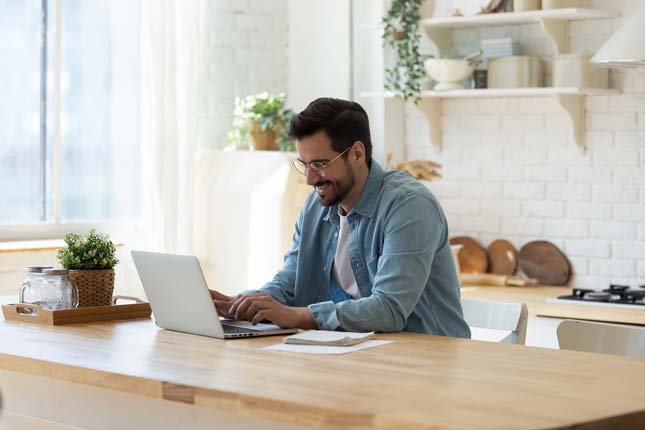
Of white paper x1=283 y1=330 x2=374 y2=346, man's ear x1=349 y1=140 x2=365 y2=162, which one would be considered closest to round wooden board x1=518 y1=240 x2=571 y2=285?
man's ear x1=349 y1=140 x2=365 y2=162

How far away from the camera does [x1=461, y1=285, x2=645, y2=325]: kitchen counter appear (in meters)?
3.87

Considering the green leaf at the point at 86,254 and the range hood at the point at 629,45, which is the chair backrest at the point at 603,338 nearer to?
the green leaf at the point at 86,254

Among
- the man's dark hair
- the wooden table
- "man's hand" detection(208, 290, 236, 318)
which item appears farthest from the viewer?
the man's dark hair

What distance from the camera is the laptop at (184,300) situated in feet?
8.19

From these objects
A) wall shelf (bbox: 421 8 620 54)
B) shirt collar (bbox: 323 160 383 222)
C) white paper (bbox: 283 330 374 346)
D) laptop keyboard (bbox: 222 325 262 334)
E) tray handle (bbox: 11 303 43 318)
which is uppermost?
wall shelf (bbox: 421 8 620 54)

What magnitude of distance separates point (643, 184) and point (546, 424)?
312cm

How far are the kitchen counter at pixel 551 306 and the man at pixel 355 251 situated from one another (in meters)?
1.24

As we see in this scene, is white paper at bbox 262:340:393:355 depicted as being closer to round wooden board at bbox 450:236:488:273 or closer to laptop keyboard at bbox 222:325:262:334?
laptop keyboard at bbox 222:325:262:334

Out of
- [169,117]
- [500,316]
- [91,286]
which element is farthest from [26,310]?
[169,117]

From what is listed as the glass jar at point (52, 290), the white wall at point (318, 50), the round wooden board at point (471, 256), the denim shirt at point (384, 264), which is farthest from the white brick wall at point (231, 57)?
the glass jar at point (52, 290)

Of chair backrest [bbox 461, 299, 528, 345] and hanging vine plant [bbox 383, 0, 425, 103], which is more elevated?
hanging vine plant [bbox 383, 0, 425, 103]

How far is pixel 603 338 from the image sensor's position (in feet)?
8.70

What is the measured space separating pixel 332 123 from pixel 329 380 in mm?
1047

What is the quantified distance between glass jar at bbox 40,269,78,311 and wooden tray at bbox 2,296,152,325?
4cm
